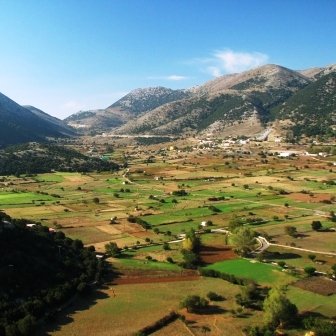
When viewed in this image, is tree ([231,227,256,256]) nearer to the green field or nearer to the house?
the house

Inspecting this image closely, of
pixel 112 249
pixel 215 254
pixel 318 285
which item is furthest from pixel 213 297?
pixel 112 249

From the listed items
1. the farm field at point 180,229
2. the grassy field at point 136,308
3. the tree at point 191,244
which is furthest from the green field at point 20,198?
the grassy field at point 136,308

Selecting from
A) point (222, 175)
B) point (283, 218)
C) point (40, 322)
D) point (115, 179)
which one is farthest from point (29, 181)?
point (40, 322)

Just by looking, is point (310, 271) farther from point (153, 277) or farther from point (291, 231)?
point (291, 231)

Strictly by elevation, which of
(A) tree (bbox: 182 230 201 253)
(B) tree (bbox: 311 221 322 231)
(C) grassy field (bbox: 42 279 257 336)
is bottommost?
(C) grassy field (bbox: 42 279 257 336)

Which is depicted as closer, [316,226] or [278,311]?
[278,311]

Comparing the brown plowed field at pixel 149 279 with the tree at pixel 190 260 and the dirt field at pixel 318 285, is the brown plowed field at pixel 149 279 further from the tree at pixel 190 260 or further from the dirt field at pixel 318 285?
the dirt field at pixel 318 285

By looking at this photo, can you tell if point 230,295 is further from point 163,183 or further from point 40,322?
point 163,183

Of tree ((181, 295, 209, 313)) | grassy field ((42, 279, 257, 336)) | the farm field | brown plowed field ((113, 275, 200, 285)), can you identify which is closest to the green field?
the farm field
